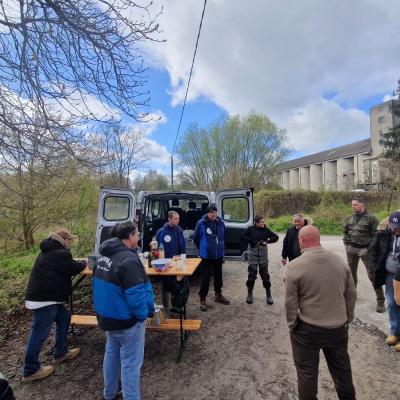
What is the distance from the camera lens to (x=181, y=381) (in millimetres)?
3379

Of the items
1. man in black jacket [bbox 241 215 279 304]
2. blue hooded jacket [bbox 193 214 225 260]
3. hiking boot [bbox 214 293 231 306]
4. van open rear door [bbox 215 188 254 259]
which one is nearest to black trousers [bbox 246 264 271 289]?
man in black jacket [bbox 241 215 279 304]

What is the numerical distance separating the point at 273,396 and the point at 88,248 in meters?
8.50

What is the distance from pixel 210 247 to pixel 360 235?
2598mm

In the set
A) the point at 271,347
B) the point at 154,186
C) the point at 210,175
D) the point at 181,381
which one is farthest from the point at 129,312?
the point at 154,186

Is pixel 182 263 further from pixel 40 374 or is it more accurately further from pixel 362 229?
pixel 362 229

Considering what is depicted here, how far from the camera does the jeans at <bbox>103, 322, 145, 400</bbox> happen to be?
2.74 meters

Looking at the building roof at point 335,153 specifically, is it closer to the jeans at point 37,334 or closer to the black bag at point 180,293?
the black bag at point 180,293

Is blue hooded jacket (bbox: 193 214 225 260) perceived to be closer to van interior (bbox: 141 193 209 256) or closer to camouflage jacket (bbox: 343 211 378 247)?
van interior (bbox: 141 193 209 256)

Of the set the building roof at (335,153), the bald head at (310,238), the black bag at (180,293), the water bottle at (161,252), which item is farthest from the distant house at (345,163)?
the bald head at (310,238)

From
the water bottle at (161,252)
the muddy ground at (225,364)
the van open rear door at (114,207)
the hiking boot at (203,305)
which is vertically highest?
the van open rear door at (114,207)

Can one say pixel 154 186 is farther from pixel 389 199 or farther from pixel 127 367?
pixel 127 367

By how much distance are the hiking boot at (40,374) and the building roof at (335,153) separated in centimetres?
3911

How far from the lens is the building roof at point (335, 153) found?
4519 centimetres

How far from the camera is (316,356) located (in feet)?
8.52
